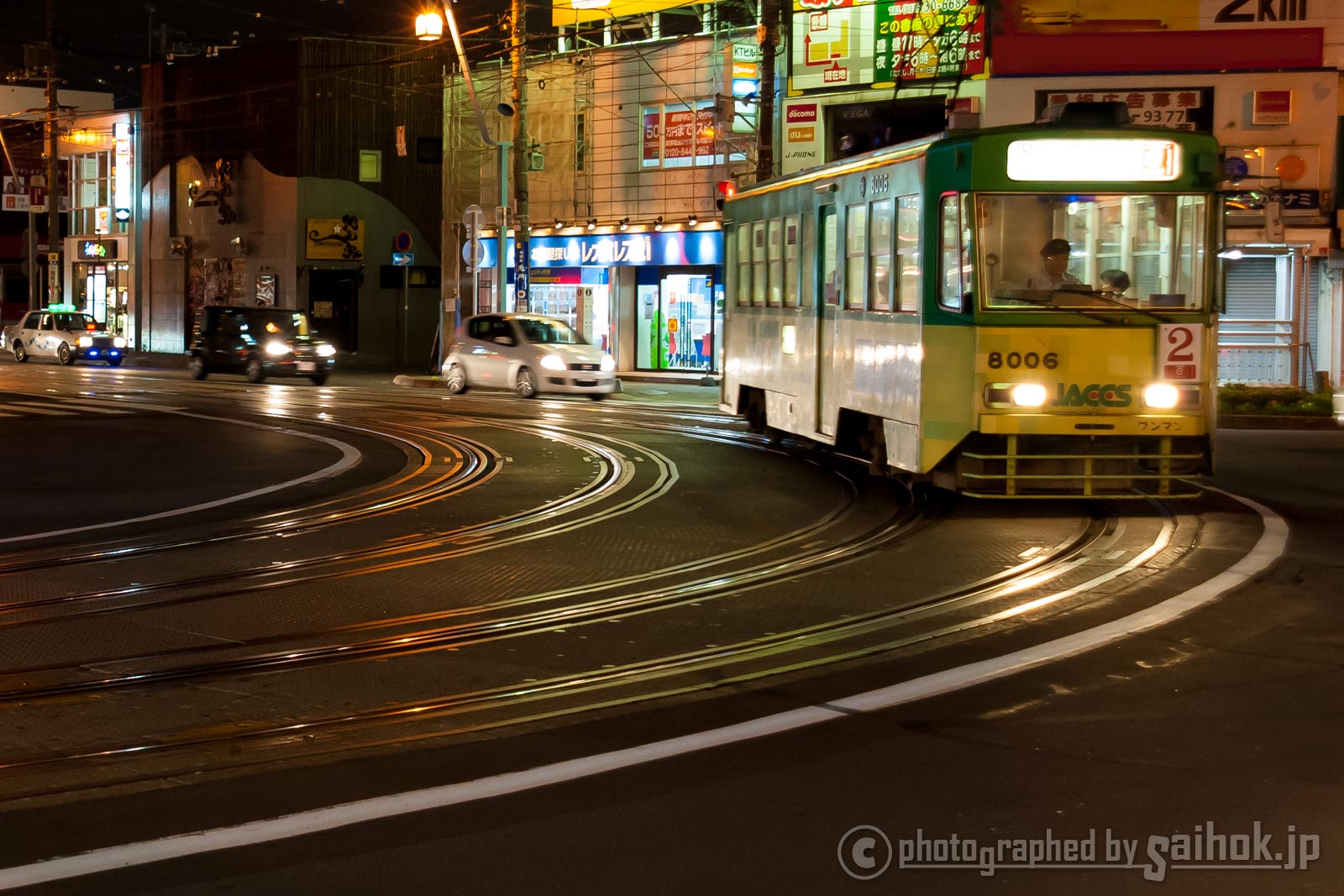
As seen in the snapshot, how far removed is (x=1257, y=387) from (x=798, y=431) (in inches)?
523

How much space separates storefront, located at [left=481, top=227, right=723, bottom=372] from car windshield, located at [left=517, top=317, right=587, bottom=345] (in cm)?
725

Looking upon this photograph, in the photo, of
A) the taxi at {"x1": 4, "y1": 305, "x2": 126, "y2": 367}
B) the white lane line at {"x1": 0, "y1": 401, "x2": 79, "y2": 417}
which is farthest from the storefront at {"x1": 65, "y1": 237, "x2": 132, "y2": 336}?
the white lane line at {"x1": 0, "y1": 401, "x2": 79, "y2": 417}

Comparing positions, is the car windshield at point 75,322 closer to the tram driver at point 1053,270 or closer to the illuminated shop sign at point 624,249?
the illuminated shop sign at point 624,249

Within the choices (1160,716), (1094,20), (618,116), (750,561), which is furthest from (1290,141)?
(1160,716)

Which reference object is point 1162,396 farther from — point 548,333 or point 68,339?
point 68,339

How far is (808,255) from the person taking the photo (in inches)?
630

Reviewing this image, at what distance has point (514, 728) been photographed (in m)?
6.46

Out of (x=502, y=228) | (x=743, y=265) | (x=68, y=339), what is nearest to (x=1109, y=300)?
(x=743, y=265)

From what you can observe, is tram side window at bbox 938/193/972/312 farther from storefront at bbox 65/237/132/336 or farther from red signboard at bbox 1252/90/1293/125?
storefront at bbox 65/237/132/336

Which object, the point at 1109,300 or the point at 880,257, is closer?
the point at 1109,300

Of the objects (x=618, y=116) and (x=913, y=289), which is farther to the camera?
(x=618, y=116)

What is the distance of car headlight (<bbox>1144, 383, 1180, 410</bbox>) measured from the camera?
40.1ft

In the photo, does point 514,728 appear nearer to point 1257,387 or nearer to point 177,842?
point 177,842

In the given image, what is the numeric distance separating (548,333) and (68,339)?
20.8 metres
